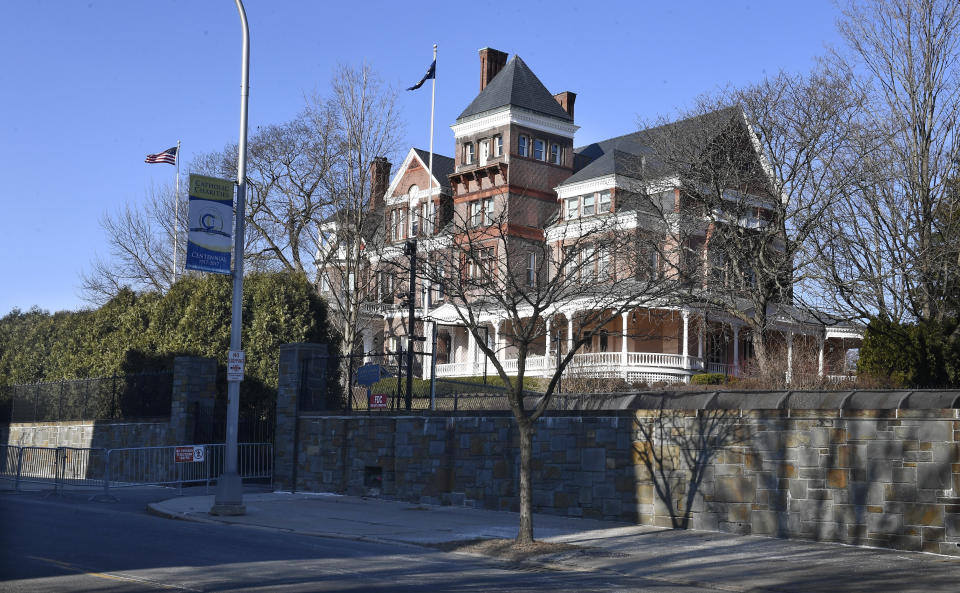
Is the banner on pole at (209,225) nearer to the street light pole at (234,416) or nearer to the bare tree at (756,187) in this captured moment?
the street light pole at (234,416)

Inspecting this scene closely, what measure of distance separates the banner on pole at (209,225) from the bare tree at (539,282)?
397cm

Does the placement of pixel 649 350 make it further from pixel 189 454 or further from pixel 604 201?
pixel 189 454

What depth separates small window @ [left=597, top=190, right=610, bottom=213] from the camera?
Result: 50.4 meters

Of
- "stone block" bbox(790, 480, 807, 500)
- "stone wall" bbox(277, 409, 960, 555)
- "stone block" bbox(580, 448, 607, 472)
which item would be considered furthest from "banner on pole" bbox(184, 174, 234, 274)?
"stone block" bbox(790, 480, 807, 500)

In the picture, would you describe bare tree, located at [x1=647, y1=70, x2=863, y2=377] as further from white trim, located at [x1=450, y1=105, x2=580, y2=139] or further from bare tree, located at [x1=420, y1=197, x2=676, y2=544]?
white trim, located at [x1=450, y1=105, x2=580, y2=139]

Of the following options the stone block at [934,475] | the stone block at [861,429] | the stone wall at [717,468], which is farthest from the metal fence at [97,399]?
the stone block at [934,475]

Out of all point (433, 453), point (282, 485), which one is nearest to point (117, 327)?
point (282, 485)

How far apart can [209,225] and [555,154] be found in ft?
129

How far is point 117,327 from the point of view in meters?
38.8

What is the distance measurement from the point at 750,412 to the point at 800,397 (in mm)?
814

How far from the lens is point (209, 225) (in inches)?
711

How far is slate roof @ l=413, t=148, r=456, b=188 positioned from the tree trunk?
4573cm

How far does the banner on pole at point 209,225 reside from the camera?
17.8 m

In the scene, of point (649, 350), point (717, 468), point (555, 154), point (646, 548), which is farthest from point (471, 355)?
point (646, 548)
